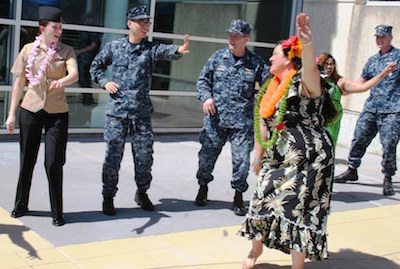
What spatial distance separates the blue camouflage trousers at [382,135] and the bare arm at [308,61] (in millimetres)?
3656

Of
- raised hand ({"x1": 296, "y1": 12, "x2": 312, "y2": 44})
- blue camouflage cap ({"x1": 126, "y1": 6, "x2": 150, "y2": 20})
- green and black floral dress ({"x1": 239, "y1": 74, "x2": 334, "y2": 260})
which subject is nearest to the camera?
raised hand ({"x1": 296, "y1": 12, "x2": 312, "y2": 44})

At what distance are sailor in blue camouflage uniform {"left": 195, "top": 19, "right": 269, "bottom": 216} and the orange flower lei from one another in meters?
1.56

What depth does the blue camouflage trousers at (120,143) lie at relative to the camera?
18.9 feet

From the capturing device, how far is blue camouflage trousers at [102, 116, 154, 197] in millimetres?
5758

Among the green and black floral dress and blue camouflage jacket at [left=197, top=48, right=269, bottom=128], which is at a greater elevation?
blue camouflage jacket at [left=197, top=48, right=269, bottom=128]

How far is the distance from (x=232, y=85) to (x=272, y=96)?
5.69 ft

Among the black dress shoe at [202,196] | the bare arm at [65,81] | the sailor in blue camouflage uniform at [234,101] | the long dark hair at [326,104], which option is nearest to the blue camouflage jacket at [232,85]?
the sailor in blue camouflage uniform at [234,101]

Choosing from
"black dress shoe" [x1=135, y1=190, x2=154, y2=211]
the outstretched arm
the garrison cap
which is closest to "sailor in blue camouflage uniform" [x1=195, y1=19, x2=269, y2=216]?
"black dress shoe" [x1=135, y1=190, x2=154, y2=211]

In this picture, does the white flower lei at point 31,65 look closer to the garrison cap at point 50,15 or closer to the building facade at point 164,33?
the garrison cap at point 50,15

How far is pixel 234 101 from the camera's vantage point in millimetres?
6125

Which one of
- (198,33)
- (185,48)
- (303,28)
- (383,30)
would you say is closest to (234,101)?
(185,48)

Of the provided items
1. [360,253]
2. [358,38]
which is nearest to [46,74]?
[360,253]

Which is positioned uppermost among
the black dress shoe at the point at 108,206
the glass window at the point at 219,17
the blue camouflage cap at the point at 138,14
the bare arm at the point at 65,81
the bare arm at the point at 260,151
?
the glass window at the point at 219,17

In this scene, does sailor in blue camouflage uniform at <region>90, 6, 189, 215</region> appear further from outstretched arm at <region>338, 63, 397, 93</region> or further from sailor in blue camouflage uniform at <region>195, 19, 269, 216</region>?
outstretched arm at <region>338, 63, 397, 93</region>
